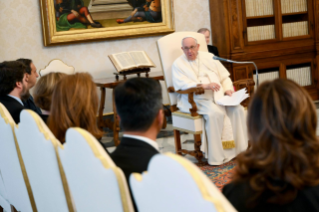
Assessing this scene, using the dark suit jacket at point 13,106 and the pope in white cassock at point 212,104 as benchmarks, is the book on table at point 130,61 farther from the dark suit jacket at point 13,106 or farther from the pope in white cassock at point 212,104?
the dark suit jacket at point 13,106

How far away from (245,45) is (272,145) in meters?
6.05

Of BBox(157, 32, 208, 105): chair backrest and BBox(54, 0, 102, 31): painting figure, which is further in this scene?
BBox(54, 0, 102, 31): painting figure

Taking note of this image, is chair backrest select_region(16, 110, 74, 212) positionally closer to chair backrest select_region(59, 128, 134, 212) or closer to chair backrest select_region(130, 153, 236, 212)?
chair backrest select_region(59, 128, 134, 212)

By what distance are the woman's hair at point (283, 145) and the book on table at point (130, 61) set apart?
15.5ft

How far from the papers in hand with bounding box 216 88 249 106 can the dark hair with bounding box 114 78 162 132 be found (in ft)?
10.5

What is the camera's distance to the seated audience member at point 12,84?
309 centimetres

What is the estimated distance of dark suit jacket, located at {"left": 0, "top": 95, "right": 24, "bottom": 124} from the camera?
299 cm

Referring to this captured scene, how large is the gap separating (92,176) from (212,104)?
11.4 feet

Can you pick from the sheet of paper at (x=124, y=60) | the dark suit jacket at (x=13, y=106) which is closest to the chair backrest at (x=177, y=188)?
the dark suit jacket at (x=13, y=106)

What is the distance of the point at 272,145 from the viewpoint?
1.21 m

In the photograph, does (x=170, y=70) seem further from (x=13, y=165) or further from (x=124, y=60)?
(x=13, y=165)

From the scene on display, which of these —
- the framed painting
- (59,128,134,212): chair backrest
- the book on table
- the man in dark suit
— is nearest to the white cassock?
the book on table

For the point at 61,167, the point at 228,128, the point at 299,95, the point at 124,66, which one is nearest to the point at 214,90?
the point at 228,128

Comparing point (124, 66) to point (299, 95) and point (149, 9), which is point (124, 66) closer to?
point (149, 9)
